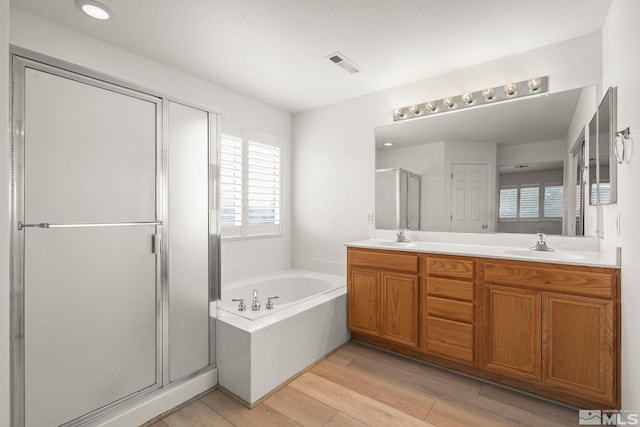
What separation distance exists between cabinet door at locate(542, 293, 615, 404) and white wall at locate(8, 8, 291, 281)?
2.68 meters

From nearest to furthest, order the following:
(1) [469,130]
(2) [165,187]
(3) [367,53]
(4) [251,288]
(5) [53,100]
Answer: (5) [53,100]
(2) [165,187]
(3) [367,53]
(1) [469,130]
(4) [251,288]

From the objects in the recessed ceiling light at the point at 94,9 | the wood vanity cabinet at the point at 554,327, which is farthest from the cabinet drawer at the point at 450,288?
the recessed ceiling light at the point at 94,9

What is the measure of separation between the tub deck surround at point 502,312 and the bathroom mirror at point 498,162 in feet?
0.71

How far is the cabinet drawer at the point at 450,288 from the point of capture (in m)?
2.21

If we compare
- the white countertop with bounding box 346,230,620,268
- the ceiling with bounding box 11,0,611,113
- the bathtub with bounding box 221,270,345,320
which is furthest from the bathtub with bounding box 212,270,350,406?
the ceiling with bounding box 11,0,611,113

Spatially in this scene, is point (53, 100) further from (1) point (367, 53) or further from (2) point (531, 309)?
(2) point (531, 309)

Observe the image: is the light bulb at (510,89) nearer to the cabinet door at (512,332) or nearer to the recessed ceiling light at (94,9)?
the cabinet door at (512,332)

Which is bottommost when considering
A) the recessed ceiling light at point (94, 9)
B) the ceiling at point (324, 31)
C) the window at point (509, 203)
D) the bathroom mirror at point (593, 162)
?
the window at point (509, 203)

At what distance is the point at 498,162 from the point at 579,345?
57.4 inches

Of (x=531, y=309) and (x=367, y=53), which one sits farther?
(x=367, y=53)

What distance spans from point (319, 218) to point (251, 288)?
1.14 m

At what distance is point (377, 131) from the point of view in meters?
3.25

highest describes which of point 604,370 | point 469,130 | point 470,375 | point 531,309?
point 469,130

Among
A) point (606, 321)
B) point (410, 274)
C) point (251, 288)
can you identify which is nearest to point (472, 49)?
point (410, 274)
